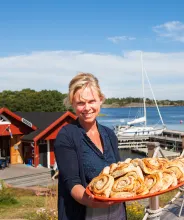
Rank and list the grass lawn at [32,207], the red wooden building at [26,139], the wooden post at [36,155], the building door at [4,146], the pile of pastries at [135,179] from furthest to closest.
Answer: the building door at [4,146], the red wooden building at [26,139], the wooden post at [36,155], the grass lawn at [32,207], the pile of pastries at [135,179]

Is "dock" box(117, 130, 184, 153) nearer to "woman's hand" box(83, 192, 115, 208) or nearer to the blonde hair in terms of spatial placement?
the blonde hair

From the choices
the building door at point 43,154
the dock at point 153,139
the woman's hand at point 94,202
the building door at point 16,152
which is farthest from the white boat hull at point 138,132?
the woman's hand at point 94,202

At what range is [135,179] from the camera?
2137mm

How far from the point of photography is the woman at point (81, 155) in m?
2.22

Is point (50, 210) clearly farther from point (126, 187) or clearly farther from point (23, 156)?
point (23, 156)

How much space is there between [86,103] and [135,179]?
0.64 m

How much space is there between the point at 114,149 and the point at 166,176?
506 mm

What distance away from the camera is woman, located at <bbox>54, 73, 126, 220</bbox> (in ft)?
7.29

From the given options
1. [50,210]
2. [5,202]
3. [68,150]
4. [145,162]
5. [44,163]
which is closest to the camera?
[68,150]

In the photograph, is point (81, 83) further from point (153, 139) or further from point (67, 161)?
point (153, 139)

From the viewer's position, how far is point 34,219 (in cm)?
696

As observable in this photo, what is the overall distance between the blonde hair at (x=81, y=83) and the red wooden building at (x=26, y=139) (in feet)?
58.7

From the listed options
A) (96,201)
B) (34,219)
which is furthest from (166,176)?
(34,219)

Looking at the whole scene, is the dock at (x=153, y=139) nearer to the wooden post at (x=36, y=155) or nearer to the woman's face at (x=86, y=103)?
the wooden post at (x=36, y=155)
